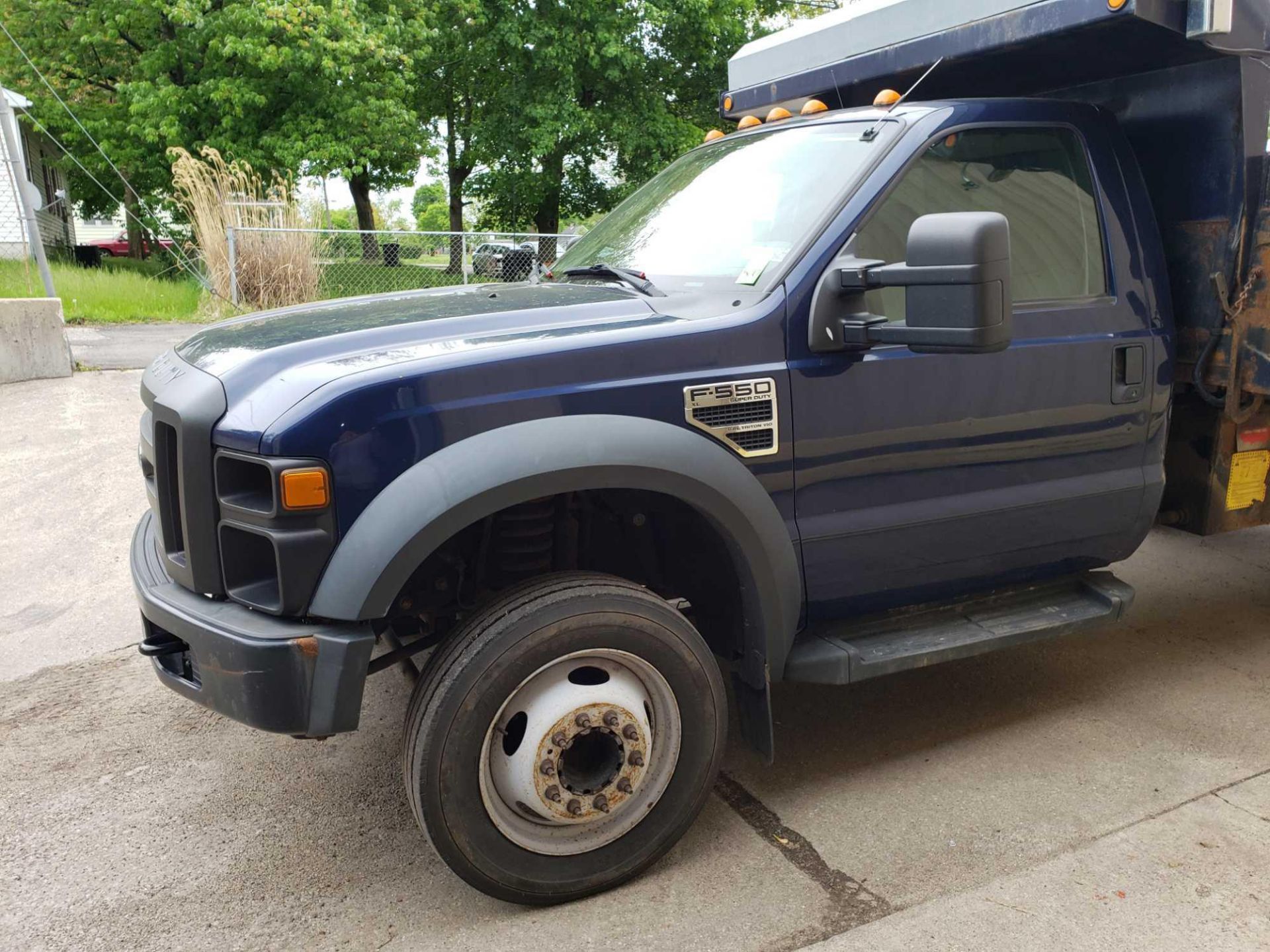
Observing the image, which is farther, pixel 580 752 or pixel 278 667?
pixel 580 752

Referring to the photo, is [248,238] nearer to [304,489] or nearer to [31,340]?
[31,340]

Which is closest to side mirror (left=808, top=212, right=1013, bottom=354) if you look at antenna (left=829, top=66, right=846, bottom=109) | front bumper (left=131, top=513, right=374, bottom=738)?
front bumper (left=131, top=513, right=374, bottom=738)

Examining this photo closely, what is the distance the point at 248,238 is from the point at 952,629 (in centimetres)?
1100

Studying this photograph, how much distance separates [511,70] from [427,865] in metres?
29.2

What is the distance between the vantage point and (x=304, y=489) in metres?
2.48

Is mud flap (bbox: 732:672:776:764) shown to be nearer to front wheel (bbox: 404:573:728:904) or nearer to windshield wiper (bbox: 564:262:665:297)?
front wheel (bbox: 404:573:728:904)

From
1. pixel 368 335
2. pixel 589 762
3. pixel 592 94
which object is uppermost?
pixel 592 94

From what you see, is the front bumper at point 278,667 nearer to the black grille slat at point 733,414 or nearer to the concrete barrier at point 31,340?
the black grille slat at point 733,414

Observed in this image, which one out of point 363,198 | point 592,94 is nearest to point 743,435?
point 592,94

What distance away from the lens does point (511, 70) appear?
96.4ft

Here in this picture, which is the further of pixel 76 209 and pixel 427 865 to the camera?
pixel 76 209

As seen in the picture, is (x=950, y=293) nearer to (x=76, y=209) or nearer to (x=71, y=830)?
(x=71, y=830)

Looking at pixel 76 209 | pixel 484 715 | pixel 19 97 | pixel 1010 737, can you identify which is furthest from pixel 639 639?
pixel 76 209

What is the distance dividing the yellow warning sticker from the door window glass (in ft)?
3.62
